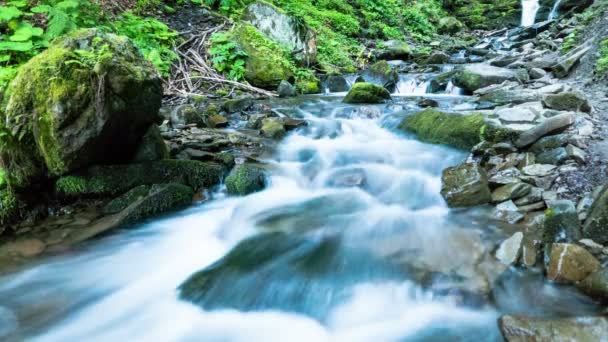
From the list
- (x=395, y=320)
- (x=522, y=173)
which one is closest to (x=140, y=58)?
(x=395, y=320)

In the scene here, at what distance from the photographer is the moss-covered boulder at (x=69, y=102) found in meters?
3.91

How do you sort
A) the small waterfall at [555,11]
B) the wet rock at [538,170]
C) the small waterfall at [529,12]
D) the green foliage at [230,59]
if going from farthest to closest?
the small waterfall at [529,12]
the small waterfall at [555,11]
the green foliage at [230,59]
the wet rock at [538,170]

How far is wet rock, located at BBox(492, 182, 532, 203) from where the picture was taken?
3.89 metres

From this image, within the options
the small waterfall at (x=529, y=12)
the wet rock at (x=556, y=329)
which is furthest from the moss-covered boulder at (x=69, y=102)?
the small waterfall at (x=529, y=12)

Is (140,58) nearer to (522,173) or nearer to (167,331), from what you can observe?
(167,331)

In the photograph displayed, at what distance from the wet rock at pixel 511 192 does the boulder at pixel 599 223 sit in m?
0.88

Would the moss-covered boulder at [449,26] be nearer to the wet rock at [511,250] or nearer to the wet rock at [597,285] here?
the wet rock at [511,250]

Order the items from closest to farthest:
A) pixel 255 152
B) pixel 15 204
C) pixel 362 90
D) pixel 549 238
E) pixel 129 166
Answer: pixel 549 238 < pixel 15 204 < pixel 129 166 < pixel 255 152 < pixel 362 90

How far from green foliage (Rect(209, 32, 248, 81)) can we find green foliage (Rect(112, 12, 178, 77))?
3.28ft

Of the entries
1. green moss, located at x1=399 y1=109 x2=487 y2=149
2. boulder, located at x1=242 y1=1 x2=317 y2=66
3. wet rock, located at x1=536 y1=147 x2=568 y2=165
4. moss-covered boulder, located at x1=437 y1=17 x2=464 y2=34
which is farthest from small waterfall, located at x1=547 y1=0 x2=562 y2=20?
wet rock, located at x1=536 y1=147 x2=568 y2=165

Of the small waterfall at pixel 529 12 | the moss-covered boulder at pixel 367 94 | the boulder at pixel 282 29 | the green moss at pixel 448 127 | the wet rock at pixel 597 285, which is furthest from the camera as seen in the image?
the small waterfall at pixel 529 12

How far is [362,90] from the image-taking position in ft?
28.9

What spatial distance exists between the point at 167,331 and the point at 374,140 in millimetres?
4682

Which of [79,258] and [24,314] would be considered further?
[79,258]
